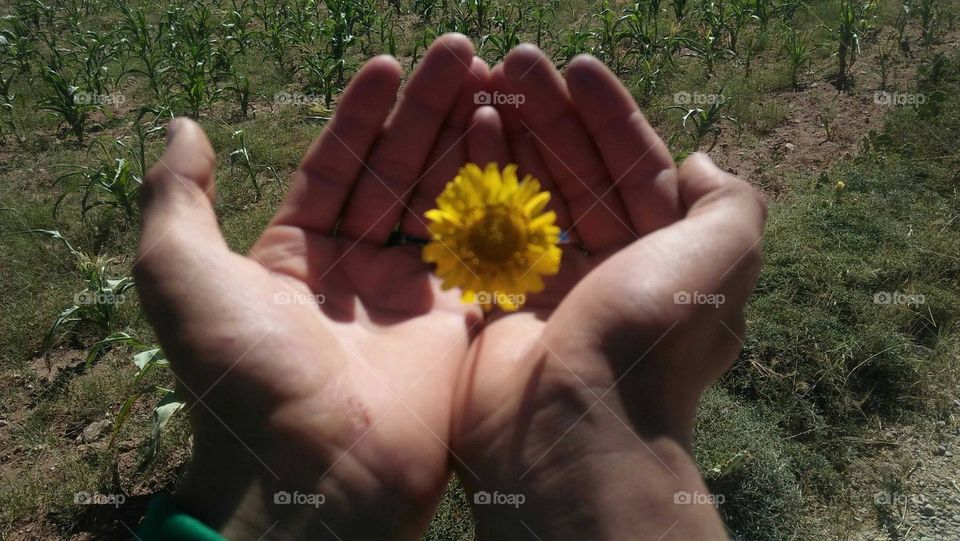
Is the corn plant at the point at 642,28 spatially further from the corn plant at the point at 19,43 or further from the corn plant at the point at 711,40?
the corn plant at the point at 19,43

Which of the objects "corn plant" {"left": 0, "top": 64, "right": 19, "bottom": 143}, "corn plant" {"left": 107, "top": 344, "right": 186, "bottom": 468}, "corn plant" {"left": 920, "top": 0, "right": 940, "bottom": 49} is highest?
"corn plant" {"left": 920, "top": 0, "right": 940, "bottom": 49}

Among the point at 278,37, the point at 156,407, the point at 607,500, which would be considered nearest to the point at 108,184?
the point at 156,407

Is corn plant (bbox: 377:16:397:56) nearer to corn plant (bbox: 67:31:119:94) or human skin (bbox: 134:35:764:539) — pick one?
corn plant (bbox: 67:31:119:94)

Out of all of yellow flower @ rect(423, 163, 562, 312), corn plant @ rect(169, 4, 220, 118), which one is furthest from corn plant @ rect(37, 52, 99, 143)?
yellow flower @ rect(423, 163, 562, 312)

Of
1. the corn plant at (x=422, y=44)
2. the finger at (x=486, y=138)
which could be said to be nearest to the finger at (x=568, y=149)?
the finger at (x=486, y=138)

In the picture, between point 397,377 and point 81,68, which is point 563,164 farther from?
point 81,68

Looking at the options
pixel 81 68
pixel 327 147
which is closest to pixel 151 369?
pixel 327 147
